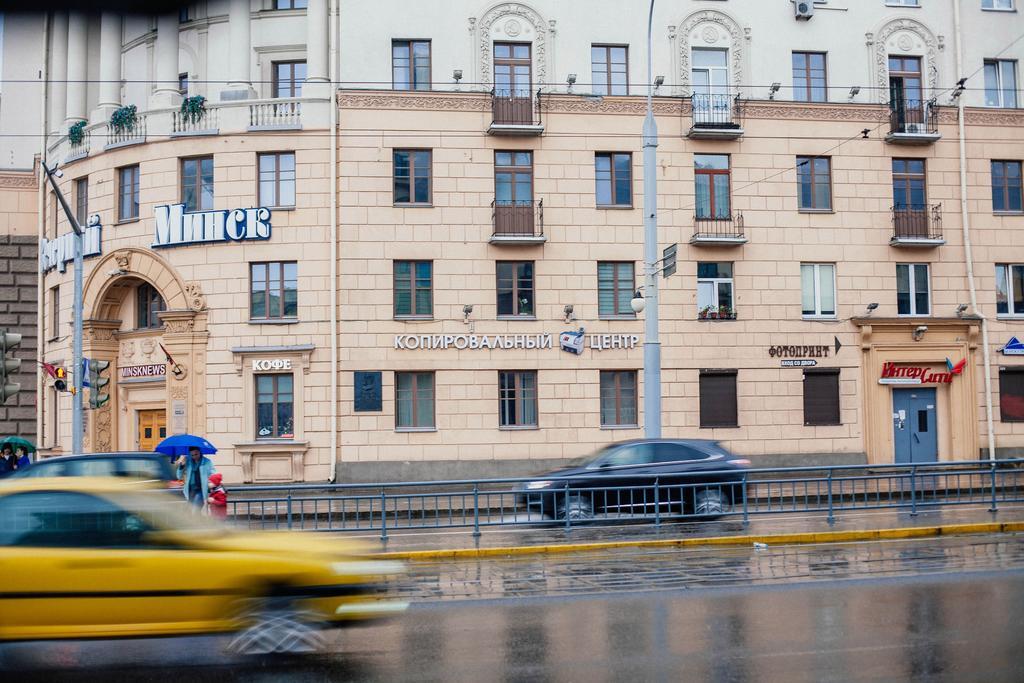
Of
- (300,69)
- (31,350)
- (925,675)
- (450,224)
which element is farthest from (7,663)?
(31,350)

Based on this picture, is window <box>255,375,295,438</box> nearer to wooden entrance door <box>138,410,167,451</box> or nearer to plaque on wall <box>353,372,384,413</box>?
plaque on wall <box>353,372,384,413</box>

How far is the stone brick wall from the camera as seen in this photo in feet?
123

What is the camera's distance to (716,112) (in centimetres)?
3114

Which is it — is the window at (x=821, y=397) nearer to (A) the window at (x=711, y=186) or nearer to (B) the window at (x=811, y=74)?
(A) the window at (x=711, y=186)

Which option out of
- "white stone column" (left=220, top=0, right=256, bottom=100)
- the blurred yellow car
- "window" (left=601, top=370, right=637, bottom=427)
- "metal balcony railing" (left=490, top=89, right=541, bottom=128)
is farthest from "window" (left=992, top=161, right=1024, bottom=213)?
the blurred yellow car

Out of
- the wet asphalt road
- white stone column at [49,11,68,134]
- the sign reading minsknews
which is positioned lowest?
the wet asphalt road

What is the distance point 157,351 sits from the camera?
3177 cm

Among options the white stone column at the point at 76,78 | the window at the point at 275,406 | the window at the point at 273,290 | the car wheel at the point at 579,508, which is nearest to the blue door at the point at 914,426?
the car wheel at the point at 579,508

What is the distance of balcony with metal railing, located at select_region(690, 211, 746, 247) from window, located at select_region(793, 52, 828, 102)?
4694mm

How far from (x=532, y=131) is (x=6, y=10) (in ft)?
87.3

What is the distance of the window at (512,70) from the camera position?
3069 centimetres

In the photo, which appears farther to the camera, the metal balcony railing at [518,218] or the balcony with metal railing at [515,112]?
the metal balcony railing at [518,218]

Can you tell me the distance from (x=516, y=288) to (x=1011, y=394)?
644 inches

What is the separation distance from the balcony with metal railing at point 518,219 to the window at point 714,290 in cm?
513
